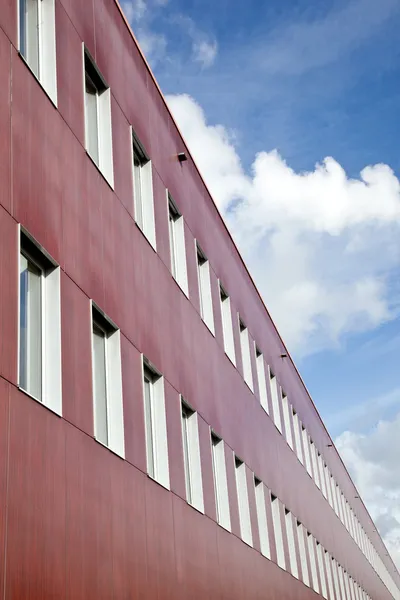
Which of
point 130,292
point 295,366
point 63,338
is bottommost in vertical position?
point 63,338

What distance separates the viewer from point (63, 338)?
12219 millimetres

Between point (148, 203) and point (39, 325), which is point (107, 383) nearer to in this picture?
point (39, 325)

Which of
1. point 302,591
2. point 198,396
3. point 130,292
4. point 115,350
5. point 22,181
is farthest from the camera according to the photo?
point 302,591

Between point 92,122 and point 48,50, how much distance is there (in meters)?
2.52

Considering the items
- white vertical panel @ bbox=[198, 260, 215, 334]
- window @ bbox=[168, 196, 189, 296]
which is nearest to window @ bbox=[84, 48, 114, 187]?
window @ bbox=[168, 196, 189, 296]

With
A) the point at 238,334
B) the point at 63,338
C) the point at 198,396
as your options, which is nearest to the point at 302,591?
the point at 238,334

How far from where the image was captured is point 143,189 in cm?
1866

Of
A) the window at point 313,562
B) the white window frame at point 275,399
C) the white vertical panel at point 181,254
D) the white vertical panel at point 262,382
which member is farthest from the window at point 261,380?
the white vertical panel at point 181,254

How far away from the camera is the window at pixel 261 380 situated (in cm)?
3026

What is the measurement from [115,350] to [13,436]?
189 inches

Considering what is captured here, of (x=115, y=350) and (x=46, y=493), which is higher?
(x=115, y=350)

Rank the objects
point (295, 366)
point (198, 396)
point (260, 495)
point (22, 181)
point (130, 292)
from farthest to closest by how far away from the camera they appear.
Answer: point (295, 366), point (260, 495), point (198, 396), point (130, 292), point (22, 181)

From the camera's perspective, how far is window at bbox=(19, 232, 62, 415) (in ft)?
37.8

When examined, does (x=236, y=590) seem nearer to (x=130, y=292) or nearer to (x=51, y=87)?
(x=130, y=292)
